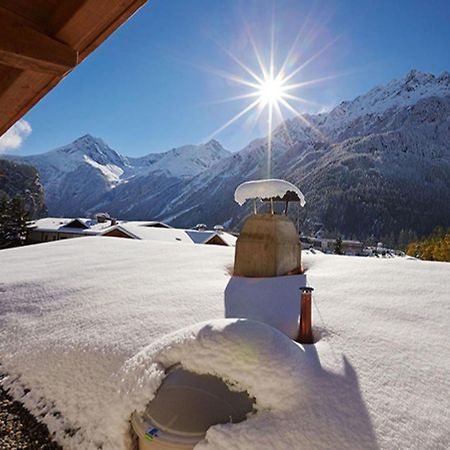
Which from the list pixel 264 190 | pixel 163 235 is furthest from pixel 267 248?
pixel 163 235

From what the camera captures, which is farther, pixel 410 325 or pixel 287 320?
pixel 287 320

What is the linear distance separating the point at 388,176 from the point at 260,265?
13461cm

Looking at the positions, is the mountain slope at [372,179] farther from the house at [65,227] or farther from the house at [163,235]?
the house at [163,235]

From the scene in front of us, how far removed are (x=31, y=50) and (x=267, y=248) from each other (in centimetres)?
694

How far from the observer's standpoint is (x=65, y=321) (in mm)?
5195

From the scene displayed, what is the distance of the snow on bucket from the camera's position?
2434mm

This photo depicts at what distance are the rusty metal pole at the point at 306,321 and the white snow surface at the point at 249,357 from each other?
23 cm

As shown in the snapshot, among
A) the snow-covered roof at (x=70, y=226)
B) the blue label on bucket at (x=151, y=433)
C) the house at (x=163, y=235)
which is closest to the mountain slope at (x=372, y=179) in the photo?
the house at (x=163, y=235)

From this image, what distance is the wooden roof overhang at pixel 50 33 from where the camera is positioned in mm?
1710

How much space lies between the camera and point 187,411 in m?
2.55

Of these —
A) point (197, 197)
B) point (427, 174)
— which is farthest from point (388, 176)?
point (197, 197)

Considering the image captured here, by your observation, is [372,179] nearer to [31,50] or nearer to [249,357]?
[249,357]

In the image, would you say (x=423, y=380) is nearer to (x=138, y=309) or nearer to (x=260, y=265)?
(x=138, y=309)

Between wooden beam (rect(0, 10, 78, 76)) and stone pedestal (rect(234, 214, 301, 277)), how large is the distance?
6741 mm
